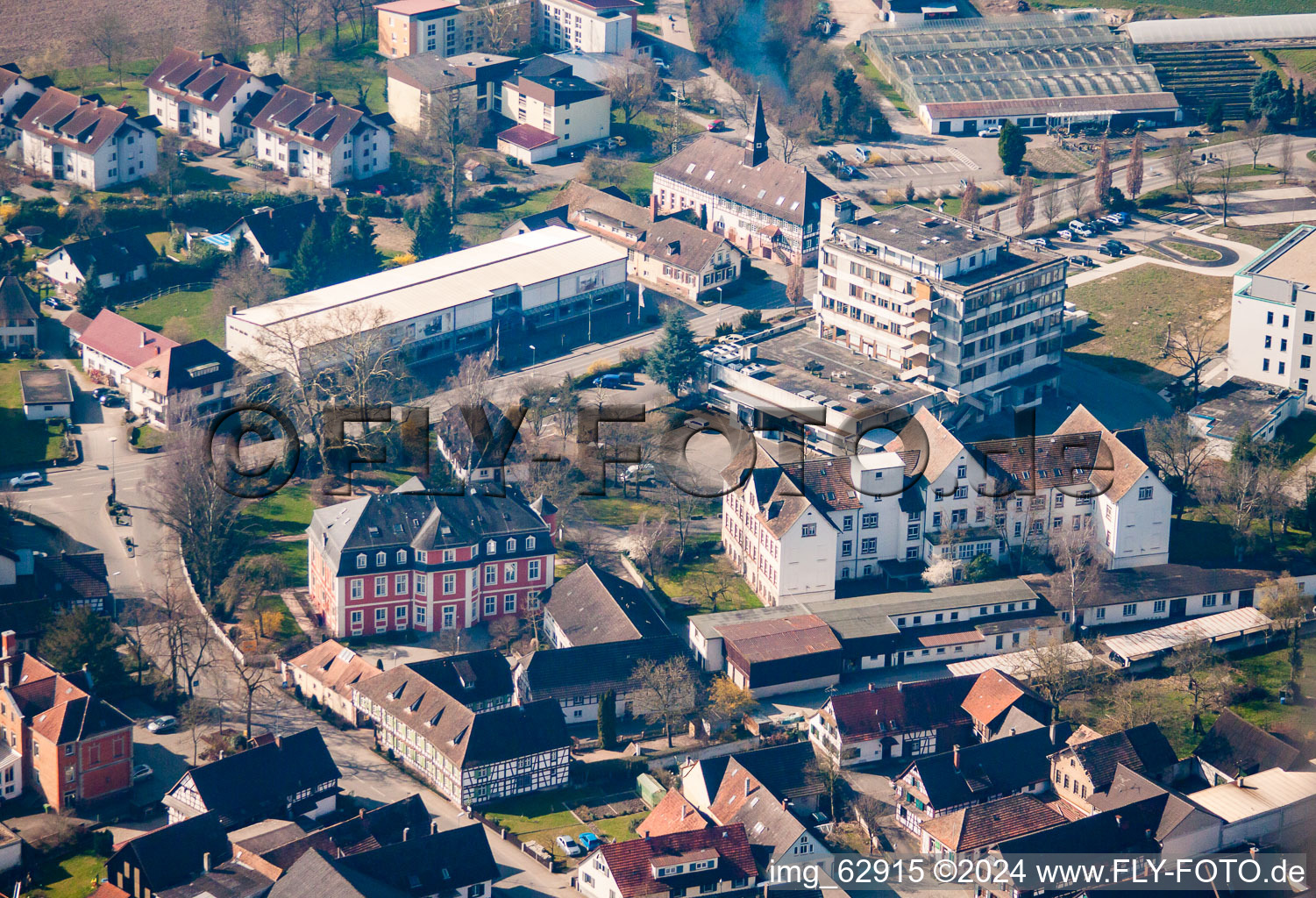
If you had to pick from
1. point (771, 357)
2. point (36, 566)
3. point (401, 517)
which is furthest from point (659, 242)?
point (36, 566)

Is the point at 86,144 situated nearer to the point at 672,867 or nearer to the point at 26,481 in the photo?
the point at 26,481

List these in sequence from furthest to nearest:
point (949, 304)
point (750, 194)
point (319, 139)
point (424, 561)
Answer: point (319, 139), point (750, 194), point (949, 304), point (424, 561)

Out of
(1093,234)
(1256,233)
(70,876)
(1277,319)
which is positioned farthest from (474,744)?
(1256,233)

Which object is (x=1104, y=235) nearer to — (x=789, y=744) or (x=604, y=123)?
(x=604, y=123)

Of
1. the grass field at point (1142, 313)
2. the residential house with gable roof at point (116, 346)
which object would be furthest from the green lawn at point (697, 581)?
the residential house with gable roof at point (116, 346)

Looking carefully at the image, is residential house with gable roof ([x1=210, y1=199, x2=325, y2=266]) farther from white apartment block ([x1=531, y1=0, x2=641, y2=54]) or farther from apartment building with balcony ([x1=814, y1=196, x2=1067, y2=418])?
white apartment block ([x1=531, y1=0, x2=641, y2=54])

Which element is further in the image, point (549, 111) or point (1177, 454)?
point (549, 111)
